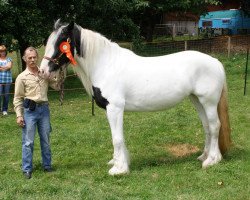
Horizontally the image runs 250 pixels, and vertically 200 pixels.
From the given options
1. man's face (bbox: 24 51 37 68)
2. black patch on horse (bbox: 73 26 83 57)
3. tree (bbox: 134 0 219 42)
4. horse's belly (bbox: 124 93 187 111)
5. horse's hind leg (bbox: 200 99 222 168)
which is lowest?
horse's hind leg (bbox: 200 99 222 168)

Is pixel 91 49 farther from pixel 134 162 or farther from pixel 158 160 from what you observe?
pixel 158 160

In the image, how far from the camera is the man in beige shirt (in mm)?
5105

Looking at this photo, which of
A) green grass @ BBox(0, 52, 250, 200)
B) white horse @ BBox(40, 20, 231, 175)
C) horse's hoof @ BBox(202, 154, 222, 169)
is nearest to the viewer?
green grass @ BBox(0, 52, 250, 200)

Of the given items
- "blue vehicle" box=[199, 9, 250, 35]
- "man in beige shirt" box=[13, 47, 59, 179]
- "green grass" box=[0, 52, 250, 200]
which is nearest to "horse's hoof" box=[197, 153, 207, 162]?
"green grass" box=[0, 52, 250, 200]

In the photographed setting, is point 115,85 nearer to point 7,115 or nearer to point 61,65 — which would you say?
point 61,65

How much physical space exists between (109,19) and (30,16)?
335cm

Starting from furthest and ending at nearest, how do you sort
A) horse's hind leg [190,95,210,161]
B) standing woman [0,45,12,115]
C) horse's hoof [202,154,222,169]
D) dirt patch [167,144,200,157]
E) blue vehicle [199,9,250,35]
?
blue vehicle [199,9,250,35] → standing woman [0,45,12,115] → dirt patch [167,144,200,157] → horse's hind leg [190,95,210,161] → horse's hoof [202,154,222,169]

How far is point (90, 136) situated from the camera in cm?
721

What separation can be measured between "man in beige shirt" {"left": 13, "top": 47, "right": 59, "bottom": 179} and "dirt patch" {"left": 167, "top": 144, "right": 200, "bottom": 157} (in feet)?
6.82

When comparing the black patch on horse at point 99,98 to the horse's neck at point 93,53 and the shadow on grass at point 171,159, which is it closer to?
the horse's neck at point 93,53

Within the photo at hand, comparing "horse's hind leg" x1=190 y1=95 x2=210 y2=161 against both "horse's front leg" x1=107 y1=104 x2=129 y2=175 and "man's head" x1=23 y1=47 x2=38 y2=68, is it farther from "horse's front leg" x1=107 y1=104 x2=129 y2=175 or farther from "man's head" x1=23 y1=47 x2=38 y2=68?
"man's head" x1=23 y1=47 x2=38 y2=68

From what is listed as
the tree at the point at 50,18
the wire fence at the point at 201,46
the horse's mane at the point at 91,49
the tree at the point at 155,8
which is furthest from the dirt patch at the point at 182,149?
the tree at the point at 155,8

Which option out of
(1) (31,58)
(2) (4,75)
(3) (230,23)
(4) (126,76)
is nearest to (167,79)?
(4) (126,76)

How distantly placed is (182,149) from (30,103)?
8.57ft
